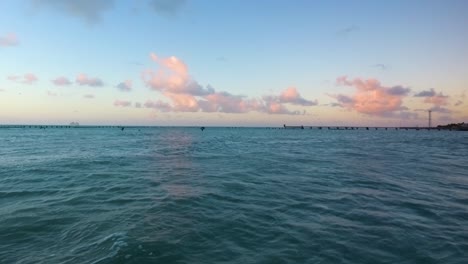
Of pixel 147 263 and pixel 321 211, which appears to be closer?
pixel 147 263

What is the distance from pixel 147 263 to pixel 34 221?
6289 millimetres

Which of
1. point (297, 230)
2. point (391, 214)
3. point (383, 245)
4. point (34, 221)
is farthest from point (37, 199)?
point (391, 214)

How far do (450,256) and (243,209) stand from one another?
741 centimetres

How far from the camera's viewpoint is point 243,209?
12961 mm

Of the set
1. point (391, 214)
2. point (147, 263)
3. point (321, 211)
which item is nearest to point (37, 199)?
point (147, 263)

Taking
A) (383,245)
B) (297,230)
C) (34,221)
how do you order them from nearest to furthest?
1. (383,245)
2. (297,230)
3. (34,221)

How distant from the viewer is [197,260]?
7.91 metres

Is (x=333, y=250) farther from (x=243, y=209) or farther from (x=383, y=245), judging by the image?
(x=243, y=209)

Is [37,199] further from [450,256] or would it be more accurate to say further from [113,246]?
[450,256]

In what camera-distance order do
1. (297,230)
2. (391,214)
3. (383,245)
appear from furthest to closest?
(391,214) → (297,230) → (383,245)

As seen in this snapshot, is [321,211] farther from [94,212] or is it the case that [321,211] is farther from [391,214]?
[94,212]

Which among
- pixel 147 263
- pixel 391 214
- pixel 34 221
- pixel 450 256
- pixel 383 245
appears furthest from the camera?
pixel 391 214

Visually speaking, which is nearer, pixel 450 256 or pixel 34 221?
pixel 450 256

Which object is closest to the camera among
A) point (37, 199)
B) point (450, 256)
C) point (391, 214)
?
point (450, 256)
